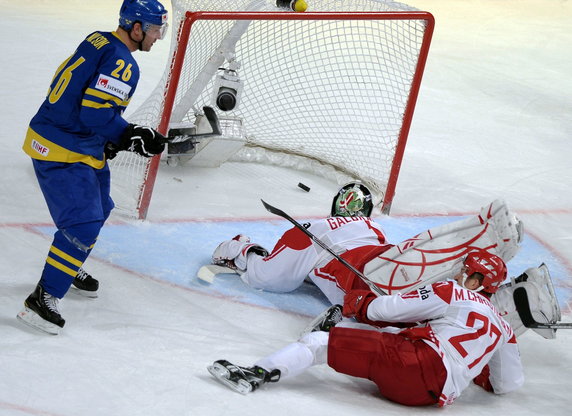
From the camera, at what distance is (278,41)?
17.5 ft

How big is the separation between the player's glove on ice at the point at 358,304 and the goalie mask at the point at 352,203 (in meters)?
0.81

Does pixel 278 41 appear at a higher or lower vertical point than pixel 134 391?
higher

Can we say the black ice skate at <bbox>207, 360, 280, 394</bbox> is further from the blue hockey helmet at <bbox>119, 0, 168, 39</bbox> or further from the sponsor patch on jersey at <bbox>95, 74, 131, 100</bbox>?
the blue hockey helmet at <bbox>119, 0, 168, 39</bbox>

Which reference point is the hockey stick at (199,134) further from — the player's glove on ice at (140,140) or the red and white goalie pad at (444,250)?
the red and white goalie pad at (444,250)

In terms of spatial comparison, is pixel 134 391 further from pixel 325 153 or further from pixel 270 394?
pixel 325 153

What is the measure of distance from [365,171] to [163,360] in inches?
106

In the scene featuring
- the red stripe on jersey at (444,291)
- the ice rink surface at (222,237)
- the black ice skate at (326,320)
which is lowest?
the ice rink surface at (222,237)

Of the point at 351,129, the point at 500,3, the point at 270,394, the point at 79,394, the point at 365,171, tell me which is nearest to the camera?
the point at 79,394

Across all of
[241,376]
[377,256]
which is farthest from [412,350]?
[377,256]

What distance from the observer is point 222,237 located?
15.4 ft

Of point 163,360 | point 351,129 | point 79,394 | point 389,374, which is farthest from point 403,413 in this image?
point 351,129

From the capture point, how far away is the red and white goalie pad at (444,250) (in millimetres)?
3898

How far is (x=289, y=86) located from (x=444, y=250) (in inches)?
90.7

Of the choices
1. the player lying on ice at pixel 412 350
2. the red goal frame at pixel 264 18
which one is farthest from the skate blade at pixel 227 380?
the red goal frame at pixel 264 18
